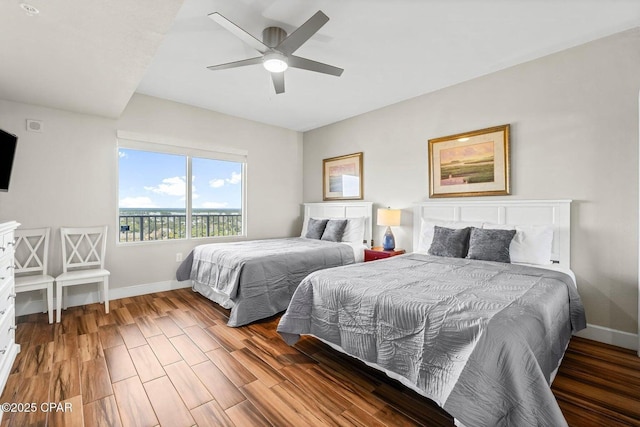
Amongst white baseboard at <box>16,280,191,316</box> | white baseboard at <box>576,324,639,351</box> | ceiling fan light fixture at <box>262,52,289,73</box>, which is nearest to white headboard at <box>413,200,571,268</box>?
white baseboard at <box>576,324,639,351</box>

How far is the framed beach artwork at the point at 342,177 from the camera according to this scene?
4.75 m

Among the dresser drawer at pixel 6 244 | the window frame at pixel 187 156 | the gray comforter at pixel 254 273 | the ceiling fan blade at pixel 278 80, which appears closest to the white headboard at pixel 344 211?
the gray comforter at pixel 254 273

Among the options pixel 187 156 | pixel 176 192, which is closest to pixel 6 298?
pixel 176 192

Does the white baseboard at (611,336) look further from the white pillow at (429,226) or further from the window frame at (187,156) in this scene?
the window frame at (187,156)

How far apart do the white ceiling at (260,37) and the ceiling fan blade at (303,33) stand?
22 cm

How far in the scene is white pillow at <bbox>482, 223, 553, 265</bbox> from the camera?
8.93ft

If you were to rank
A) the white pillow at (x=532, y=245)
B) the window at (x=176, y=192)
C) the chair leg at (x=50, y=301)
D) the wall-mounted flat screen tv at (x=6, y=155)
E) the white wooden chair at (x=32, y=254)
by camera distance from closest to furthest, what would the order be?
the wall-mounted flat screen tv at (x=6, y=155) < the white pillow at (x=532, y=245) < the chair leg at (x=50, y=301) < the white wooden chair at (x=32, y=254) < the window at (x=176, y=192)

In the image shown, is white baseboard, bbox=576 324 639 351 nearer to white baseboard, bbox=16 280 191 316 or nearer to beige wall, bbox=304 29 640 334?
beige wall, bbox=304 29 640 334

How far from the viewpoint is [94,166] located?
12.0 ft

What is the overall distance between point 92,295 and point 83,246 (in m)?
0.62

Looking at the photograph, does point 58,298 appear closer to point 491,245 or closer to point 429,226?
point 429,226

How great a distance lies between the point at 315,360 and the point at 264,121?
4.06 metres

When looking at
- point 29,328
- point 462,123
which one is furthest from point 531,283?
point 29,328

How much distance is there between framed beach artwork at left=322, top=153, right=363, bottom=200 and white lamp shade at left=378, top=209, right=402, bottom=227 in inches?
33.3
